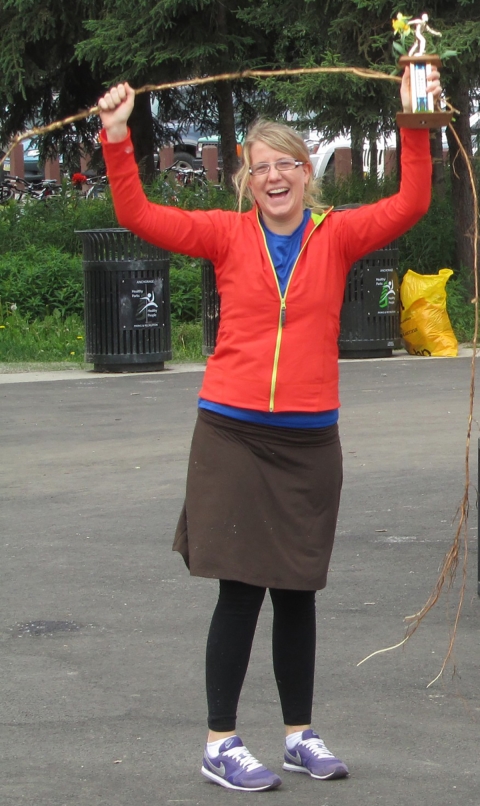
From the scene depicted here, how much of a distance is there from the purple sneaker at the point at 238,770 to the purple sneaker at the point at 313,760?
0.10 meters

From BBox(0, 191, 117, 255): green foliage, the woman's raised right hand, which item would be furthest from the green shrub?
the woman's raised right hand

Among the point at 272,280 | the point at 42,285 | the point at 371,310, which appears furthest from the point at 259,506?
the point at 42,285

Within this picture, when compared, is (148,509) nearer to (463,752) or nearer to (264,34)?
(463,752)

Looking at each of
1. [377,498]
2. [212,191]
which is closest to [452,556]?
[377,498]

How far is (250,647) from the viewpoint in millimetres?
3736

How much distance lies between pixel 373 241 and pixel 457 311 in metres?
11.3

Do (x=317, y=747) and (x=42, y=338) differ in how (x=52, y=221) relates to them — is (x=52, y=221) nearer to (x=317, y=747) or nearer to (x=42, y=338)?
(x=42, y=338)

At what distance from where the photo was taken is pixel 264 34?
18781 millimetres

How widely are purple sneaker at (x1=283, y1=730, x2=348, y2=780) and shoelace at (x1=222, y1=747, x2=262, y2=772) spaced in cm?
14

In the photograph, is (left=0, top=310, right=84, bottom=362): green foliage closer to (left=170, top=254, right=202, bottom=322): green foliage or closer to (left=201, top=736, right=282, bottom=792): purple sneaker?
(left=170, top=254, right=202, bottom=322): green foliage

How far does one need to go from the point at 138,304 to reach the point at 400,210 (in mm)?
8949

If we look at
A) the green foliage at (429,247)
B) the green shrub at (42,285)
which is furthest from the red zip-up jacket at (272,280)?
the green foliage at (429,247)

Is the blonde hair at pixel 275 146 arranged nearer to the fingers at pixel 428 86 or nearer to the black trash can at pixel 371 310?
the fingers at pixel 428 86

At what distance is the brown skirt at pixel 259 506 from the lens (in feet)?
11.8
